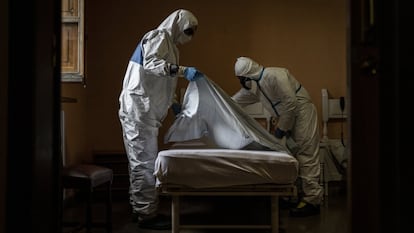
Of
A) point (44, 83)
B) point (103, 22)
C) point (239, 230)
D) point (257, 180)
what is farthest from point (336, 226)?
point (103, 22)

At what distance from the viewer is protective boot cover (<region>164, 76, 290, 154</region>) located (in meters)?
3.30

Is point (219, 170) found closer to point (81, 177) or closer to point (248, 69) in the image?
point (81, 177)

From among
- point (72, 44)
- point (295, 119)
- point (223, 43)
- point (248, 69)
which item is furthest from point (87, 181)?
point (223, 43)

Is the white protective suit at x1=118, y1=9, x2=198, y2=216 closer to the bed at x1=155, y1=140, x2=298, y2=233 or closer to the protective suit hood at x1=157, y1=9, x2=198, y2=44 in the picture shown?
the protective suit hood at x1=157, y1=9, x2=198, y2=44

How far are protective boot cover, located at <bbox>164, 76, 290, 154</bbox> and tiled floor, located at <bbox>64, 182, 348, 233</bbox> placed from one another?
62 centimetres

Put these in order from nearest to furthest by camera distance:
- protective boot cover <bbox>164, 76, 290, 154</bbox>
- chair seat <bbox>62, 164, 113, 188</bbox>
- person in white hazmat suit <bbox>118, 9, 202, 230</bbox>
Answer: chair seat <bbox>62, 164, 113, 188</bbox> < protective boot cover <bbox>164, 76, 290, 154</bbox> < person in white hazmat suit <bbox>118, 9, 202, 230</bbox>

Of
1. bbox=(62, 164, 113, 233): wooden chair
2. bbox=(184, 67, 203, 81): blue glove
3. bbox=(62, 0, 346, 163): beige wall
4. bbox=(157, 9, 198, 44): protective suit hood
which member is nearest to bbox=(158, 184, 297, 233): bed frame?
bbox=(62, 164, 113, 233): wooden chair

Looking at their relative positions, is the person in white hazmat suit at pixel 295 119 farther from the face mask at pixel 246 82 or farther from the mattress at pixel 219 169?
the mattress at pixel 219 169

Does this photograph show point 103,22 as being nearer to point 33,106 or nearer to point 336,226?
point 336,226

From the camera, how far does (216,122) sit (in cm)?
341

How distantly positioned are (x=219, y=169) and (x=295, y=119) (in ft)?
4.48

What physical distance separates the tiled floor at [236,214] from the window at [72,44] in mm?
1129

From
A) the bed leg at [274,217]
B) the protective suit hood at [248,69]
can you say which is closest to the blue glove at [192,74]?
the protective suit hood at [248,69]

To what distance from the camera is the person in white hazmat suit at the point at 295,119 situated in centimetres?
388
